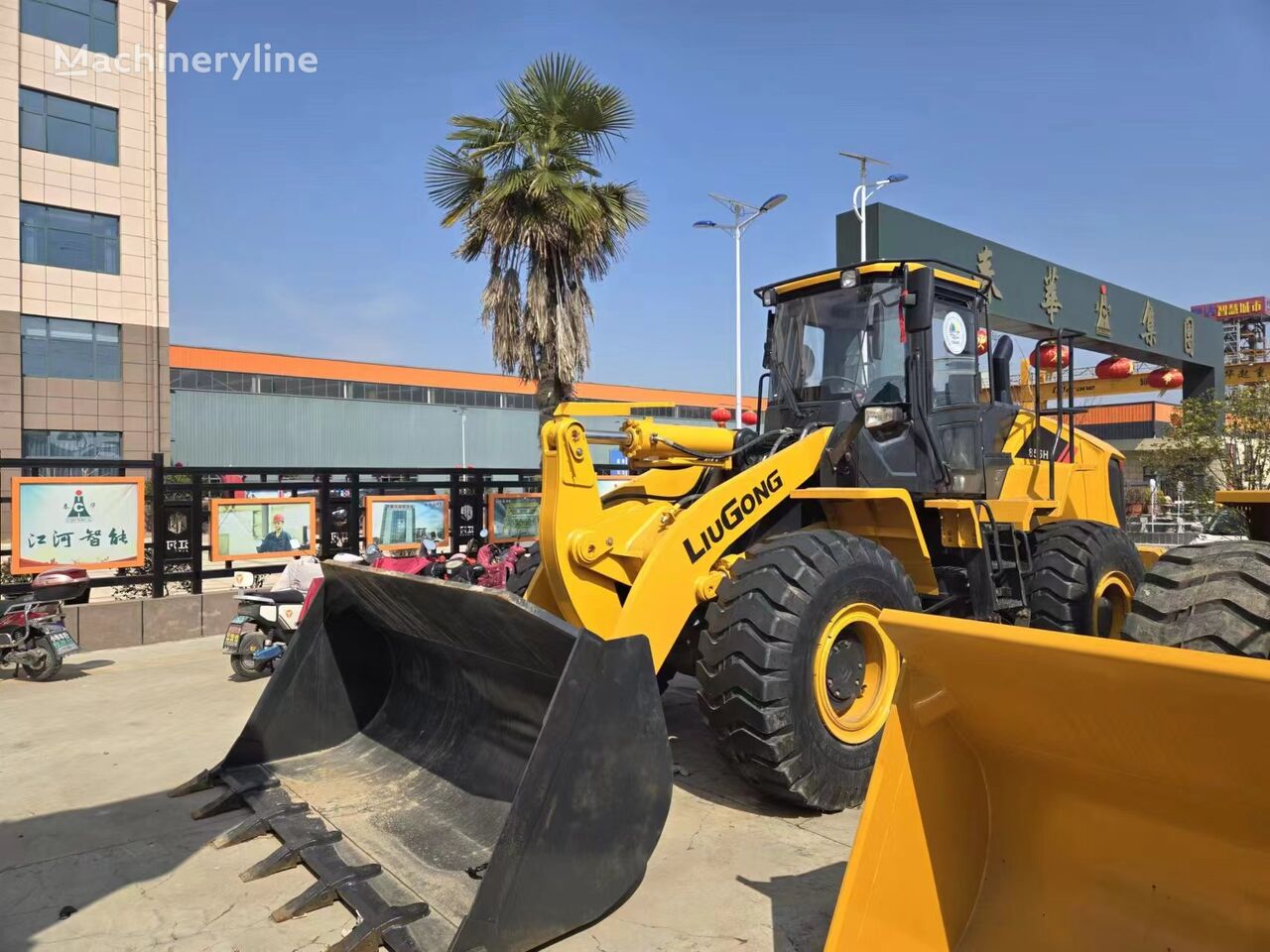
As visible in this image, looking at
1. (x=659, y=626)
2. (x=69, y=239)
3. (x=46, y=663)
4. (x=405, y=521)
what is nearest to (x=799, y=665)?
(x=659, y=626)

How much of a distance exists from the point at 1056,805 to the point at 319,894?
274 cm

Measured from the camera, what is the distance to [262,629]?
26.2 ft

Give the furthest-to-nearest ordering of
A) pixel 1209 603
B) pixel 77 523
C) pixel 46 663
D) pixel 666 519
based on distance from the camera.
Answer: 1. pixel 77 523
2. pixel 46 663
3. pixel 666 519
4. pixel 1209 603

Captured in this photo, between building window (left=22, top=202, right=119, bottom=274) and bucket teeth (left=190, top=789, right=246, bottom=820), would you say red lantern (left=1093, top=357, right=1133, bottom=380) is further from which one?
building window (left=22, top=202, right=119, bottom=274)

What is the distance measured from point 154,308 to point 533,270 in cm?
1732

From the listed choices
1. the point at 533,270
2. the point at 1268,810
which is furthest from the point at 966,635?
the point at 533,270

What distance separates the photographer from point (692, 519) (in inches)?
172

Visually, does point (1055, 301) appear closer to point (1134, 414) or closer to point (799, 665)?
point (799, 665)

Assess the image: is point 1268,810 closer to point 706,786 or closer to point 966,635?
point 966,635

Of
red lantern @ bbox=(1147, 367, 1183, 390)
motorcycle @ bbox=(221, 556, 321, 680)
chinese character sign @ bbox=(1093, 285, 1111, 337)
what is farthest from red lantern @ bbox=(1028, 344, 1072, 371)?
red lantern @ bbox=(1147, 367, 1183, 390)

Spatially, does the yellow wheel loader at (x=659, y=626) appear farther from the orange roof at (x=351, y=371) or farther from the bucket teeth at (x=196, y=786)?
the orange roof at (x=351, y=371)

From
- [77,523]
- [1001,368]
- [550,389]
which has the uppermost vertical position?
[550,389]

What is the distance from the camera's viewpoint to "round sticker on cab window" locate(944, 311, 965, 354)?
5.84m

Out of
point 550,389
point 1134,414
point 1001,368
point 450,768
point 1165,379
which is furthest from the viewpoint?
point 1134,414
